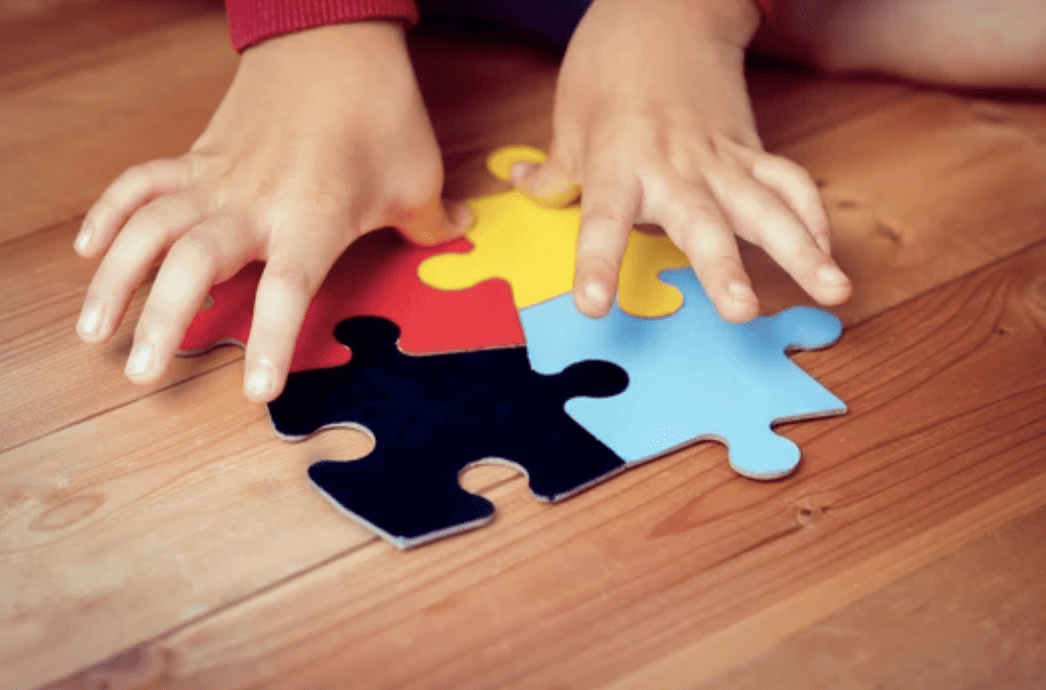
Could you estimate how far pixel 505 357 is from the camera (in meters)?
0.92

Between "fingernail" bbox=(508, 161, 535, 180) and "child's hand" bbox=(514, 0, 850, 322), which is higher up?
"child's hand" bbox=(514, 0, 850, 322)

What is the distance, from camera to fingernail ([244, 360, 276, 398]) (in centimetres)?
82

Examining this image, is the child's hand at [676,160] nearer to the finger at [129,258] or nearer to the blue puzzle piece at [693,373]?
the blue puzzle piece at [693,373]

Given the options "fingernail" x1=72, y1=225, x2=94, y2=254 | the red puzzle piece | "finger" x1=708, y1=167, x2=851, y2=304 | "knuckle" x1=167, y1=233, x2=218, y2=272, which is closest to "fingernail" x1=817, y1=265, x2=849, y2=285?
"finger" x1=708, y1=167, x2=851, y2=304

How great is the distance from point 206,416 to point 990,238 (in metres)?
0.74

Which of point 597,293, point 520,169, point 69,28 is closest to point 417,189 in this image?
point 520,169

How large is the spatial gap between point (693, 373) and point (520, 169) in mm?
330

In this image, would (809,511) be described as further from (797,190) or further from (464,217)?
(464,217)

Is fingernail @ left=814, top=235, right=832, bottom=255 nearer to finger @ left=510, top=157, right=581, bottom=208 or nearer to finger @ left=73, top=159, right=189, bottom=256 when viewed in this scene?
finger @ left=510, top=157, right=581, bottom=208

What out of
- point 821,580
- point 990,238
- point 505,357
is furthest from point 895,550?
point 990,238

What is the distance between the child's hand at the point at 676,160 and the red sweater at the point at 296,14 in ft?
0.62

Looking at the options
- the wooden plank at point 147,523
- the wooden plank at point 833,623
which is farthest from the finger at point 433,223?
the wooden plank at point 833,623

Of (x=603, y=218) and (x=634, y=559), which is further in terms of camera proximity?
(x=603, y=218)

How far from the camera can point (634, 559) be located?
785 millimetres
